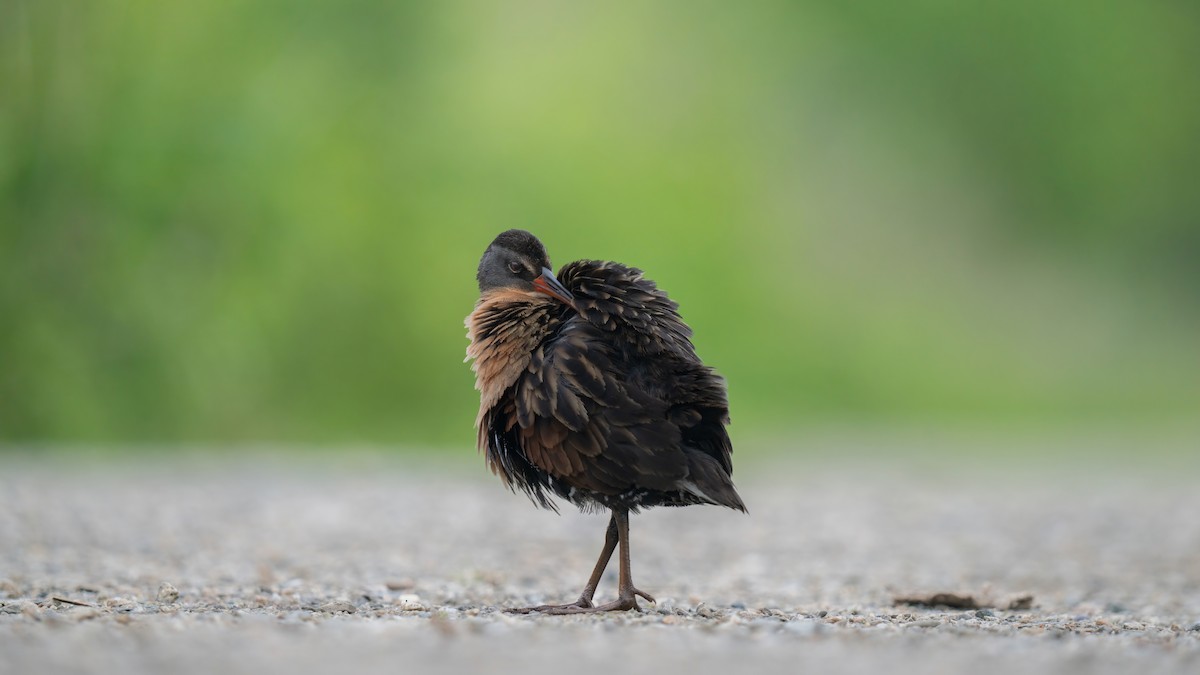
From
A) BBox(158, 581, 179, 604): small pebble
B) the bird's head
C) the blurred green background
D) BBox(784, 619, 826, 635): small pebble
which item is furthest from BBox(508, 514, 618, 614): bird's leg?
the blurred green background

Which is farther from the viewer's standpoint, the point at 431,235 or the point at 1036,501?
the point at 431,235

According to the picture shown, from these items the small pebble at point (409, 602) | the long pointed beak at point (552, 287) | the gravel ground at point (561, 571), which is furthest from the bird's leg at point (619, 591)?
the long pointed beak at point (552, 287)

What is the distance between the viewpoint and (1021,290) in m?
36.1

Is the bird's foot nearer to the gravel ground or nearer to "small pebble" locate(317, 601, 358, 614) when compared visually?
the gravel ground

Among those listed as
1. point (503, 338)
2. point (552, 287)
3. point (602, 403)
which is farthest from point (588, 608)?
point (552, 287)

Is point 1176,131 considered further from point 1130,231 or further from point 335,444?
point 335,444

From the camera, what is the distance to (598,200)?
27938 millimetres

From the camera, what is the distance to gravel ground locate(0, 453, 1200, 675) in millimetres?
4801

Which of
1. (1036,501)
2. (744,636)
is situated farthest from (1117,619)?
(1036,501)

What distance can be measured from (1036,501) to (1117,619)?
7.64 metres

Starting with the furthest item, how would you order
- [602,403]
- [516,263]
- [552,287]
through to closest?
[516,263]
[552,287]
[602,403]

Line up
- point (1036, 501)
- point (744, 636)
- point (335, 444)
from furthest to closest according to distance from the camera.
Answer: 1. point (335, 444)
2. point (1036, 501)
3. point (744, 636)

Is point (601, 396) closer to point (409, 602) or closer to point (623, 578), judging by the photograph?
point (623, 578)

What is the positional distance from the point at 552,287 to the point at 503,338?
40 cm
